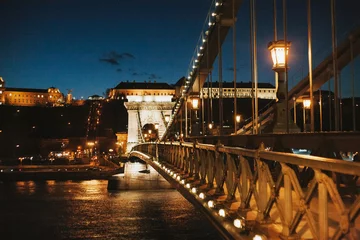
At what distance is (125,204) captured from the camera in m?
30.5

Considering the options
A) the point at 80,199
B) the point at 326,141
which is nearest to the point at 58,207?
the point at 80,199

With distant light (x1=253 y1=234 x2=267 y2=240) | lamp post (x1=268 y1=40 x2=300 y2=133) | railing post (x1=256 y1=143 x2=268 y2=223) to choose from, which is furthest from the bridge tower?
distant light (x1=253 y1=234 x2=267 y2=240)

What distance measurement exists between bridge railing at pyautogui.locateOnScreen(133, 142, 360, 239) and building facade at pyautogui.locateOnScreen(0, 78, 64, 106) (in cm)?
12552

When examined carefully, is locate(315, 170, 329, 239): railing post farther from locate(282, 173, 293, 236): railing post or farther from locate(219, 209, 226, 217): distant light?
locate(219, 209, 226, 217): distant light

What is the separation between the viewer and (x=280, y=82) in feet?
26.6

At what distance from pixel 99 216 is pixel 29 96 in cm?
10925

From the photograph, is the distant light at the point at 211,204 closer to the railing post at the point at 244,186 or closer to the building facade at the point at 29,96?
the railing post at the point at 244,186

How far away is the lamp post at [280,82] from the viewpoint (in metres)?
8.03

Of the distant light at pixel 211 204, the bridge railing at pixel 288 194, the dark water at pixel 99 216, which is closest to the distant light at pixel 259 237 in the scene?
the bridge railing at pixel 288 194

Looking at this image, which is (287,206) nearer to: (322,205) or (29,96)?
(322,205)

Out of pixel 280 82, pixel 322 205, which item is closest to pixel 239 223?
pixel 322 205

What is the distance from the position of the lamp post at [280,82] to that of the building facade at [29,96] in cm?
12342

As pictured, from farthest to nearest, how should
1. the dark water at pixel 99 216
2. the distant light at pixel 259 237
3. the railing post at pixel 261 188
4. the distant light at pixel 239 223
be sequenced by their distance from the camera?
the dark water at pixel 99 216, the distant light at pixel 239 223, the railing post at pixel 261 188, the distant light at pixel 259 237

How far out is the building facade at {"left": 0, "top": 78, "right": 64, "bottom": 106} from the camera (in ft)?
407
